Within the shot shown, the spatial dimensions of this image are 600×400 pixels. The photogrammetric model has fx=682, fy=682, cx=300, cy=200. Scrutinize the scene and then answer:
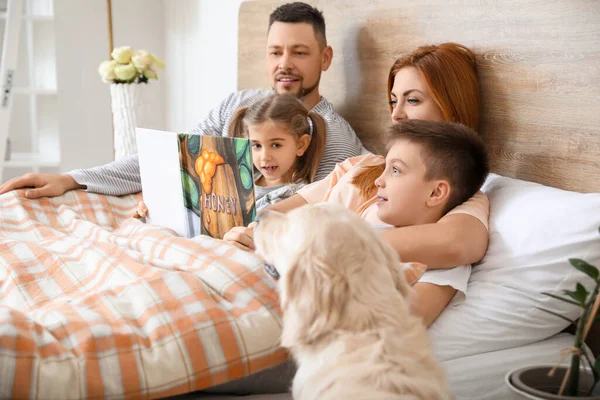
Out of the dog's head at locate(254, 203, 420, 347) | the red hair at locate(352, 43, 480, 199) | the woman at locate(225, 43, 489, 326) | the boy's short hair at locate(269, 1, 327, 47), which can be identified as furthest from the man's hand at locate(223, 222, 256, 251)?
the boy's short hair at locate(269, 1, 327, 47)

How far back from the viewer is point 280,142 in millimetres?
2033

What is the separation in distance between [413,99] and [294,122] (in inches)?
14.5

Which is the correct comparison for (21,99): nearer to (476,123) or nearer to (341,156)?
(341,156)

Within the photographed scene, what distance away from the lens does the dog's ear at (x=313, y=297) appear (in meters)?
0.97

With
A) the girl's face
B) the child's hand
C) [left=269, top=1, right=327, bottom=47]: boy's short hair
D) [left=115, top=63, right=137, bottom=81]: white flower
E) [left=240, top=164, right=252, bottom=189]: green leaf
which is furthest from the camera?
[left=115, top=63, right=137, bottom=81]: white flower

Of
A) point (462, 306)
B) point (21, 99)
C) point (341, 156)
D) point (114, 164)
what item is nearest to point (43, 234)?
point (114, 164)

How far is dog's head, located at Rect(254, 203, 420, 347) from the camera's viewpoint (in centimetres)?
98

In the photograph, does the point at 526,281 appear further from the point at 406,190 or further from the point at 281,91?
the point at 281,91

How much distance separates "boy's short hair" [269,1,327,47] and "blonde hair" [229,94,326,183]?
461 mm

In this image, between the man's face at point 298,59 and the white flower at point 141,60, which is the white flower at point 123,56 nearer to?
the white flower at point 141,60

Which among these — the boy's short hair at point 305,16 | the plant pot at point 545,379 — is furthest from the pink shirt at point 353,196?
the boy's short hair at point 305,16

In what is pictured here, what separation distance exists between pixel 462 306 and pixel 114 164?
1500 millimetres

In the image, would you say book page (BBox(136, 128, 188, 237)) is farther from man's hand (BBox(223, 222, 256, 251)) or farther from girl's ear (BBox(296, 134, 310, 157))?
girl's ear (BBox(296, 134, 310, 157))

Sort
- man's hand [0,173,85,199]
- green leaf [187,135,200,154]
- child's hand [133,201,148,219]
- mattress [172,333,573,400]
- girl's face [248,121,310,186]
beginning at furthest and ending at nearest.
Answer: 1. man's hand [0,173,85,199]
2. child's hand [133,201,148,219]
3. girl's face [248,121,310,186]
4. green leaf [187,135,200,154]
5. mattress [172,333,573,400]
